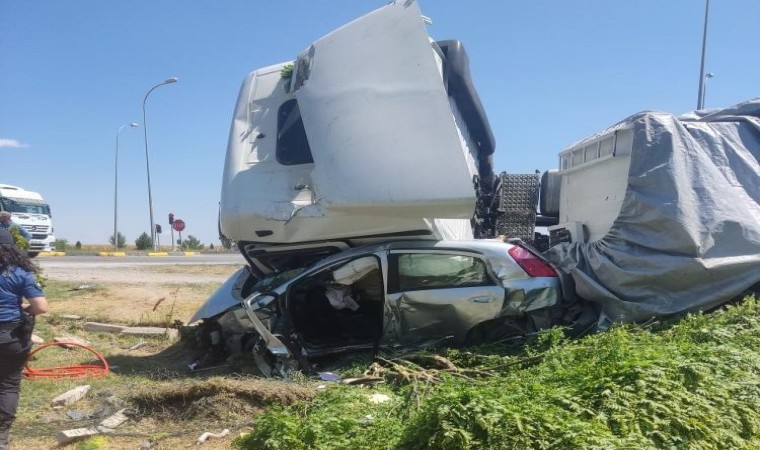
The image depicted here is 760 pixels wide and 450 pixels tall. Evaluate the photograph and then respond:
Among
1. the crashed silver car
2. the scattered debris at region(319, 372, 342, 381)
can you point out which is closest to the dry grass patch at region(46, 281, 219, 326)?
the crashed silver car

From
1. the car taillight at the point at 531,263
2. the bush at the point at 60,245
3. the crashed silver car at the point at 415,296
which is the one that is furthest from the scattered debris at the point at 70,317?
the bush at the point at 60,245

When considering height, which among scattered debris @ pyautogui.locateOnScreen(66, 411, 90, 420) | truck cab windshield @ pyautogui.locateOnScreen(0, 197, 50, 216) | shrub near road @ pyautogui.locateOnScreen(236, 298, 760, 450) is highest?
truck cab windshield @ pyautogui.locateOnScreen(0, 197, 50, 216)

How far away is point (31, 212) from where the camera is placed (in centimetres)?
2395

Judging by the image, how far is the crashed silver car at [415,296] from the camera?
4.95 m

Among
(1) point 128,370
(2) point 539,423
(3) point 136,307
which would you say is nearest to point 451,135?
(2) point 539,423

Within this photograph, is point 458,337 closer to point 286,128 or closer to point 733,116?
point 286,128

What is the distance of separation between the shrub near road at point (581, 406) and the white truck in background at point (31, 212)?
76.9 ft

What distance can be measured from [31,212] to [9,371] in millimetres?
23519

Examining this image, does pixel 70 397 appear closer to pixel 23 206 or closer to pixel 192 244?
pixel 23 206

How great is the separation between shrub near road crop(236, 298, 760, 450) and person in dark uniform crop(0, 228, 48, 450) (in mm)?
1656

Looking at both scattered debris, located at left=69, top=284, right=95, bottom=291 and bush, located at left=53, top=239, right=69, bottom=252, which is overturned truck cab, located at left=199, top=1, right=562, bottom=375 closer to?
scattered debris, located at left=69, top=284, right=95, bottom=291

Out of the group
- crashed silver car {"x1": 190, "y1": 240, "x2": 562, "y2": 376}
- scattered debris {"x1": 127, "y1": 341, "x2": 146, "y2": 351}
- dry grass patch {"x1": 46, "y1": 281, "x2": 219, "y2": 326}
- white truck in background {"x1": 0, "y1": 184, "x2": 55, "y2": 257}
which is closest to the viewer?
crashed silver car {"x1": 190, "y1": 240, "x2": 562, "y2": 376}

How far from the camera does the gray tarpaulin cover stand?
4699mm

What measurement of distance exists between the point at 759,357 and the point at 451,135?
2.63 meters
